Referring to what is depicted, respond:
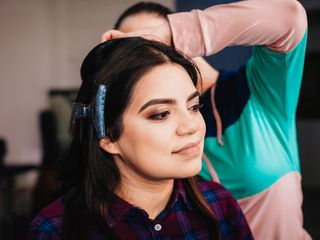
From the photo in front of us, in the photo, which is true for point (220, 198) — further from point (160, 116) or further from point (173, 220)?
point (160, 116)

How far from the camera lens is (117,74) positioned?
0.85m

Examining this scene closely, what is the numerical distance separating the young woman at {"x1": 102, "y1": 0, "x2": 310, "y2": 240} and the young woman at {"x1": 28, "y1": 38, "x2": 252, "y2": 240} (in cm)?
6

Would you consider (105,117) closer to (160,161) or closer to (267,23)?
(160,161)

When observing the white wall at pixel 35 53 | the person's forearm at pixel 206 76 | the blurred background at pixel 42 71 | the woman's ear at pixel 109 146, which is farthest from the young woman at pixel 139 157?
the white wall at pixel 35 53

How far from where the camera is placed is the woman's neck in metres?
0.88

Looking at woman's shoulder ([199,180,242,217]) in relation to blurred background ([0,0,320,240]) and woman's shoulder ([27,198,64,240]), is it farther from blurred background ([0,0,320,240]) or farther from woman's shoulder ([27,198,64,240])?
blurred background ([0,0,320,240])

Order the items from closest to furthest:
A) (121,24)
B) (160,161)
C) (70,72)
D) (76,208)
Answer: (160,161) < (76,208) < (121,24) < (70,72)

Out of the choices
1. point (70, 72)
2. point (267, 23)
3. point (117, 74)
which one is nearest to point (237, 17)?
point (267, 23)

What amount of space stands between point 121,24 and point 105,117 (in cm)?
40

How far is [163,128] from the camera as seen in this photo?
0.79 meters

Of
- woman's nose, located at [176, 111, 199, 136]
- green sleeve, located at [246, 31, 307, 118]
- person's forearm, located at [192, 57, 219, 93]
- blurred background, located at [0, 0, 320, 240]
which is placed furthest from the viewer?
blurred background, located at [0, 0, 320, 240]

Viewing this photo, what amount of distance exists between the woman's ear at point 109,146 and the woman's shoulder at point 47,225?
0.17 m

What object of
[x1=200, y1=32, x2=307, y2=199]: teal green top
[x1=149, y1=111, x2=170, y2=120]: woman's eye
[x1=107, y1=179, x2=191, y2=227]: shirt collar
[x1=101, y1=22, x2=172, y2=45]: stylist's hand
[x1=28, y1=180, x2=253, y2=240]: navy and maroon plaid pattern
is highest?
[x1=101, y1=22, x2=172, y2=45]: stylist's hand

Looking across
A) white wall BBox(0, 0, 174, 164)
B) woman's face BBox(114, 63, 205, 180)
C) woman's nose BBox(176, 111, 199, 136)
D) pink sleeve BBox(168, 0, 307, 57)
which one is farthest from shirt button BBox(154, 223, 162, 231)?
white wall BBox(0, 0, 174, 164)
